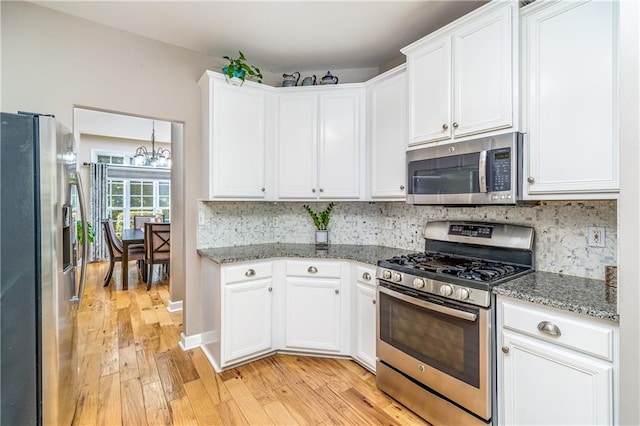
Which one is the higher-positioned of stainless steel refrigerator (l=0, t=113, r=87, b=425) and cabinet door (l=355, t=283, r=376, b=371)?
stainless steel refrigerator (l=0, t=113, r=87, b=425)

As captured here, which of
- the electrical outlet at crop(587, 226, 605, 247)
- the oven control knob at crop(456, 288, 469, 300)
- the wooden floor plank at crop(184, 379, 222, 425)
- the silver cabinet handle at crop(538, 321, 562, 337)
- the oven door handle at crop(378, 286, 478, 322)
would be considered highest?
the electrical outlet at crop(587, 226, 605, 247)

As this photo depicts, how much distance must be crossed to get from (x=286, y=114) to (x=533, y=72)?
74.8 inches

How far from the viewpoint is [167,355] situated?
2.62 meters

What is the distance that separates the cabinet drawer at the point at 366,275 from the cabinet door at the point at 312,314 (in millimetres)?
193

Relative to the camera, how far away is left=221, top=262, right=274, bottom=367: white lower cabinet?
92.0 inches

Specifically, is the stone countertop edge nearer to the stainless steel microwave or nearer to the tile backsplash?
the tile backsplash

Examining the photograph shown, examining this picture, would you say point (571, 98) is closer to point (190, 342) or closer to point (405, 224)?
point (405, 224)

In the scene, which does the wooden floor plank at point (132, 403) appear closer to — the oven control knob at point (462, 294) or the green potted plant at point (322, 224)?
the green potted plant at point (322, 224)

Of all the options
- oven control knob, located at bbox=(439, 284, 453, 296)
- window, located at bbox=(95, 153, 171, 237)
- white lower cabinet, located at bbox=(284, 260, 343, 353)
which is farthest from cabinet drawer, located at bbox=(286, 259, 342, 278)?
window, located at bbox=(95, 153, 171, 237)

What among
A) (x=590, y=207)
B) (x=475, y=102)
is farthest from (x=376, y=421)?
(x=475, y=102)

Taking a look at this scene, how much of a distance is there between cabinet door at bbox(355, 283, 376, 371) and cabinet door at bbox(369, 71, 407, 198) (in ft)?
2.67

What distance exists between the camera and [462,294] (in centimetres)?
160

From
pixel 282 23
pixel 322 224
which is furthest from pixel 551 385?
pixel 282 23

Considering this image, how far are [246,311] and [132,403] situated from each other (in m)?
0.91
